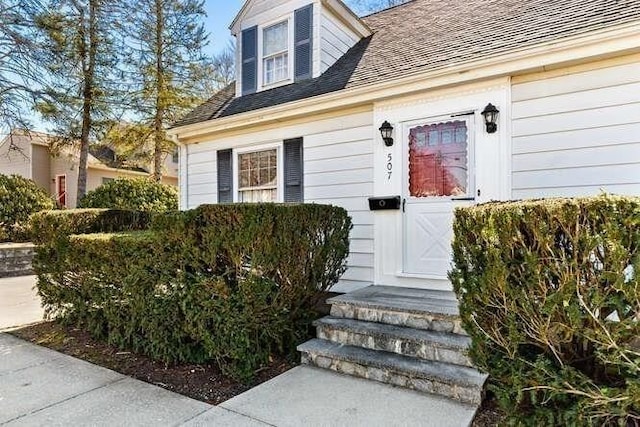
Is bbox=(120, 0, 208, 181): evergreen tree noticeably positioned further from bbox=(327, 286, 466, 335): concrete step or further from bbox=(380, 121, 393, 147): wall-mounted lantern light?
bbox=(327, 286, 466, 335): concrete step

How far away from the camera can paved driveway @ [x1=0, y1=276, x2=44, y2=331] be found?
5496mm

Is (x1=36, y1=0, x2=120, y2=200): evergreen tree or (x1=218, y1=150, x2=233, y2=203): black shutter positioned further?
(x1=36, y1=0, x2=120, y2=200): evergreen tree

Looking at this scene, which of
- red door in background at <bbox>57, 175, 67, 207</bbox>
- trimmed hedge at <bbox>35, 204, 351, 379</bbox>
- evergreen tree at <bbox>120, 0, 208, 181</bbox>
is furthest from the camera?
red door in background at <bbox>57, 175, 67, 207</bbox>

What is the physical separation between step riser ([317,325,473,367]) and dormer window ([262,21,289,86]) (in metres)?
4.69

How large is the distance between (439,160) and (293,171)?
230 centimetres

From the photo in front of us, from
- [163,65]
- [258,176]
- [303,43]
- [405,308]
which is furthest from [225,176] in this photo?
[163,65]

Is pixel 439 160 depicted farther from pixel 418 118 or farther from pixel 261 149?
pixel 261 149

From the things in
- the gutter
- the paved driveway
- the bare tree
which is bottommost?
the paved driveway

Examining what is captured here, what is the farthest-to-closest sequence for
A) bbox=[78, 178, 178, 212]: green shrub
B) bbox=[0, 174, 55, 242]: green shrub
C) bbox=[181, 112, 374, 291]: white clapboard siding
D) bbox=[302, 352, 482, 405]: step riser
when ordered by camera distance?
bbox=[78, 178, 178, 212]: green shrub, bbox=[0, 174, 55, 242]: green shrub, bbox=[181, 112, 374, 291]: white clapboard siding, bbox=[302, 352, 482, 405]: step riser

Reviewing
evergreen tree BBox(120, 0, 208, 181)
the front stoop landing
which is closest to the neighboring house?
evergreen tree BBox(120, 0, 208, 181)

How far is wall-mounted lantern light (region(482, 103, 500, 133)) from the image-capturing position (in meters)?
4.40

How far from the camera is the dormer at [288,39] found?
6.49 metres

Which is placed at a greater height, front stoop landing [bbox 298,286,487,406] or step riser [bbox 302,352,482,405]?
front stoop landing [bbox 298,286,487,406]

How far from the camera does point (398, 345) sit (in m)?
3.47
